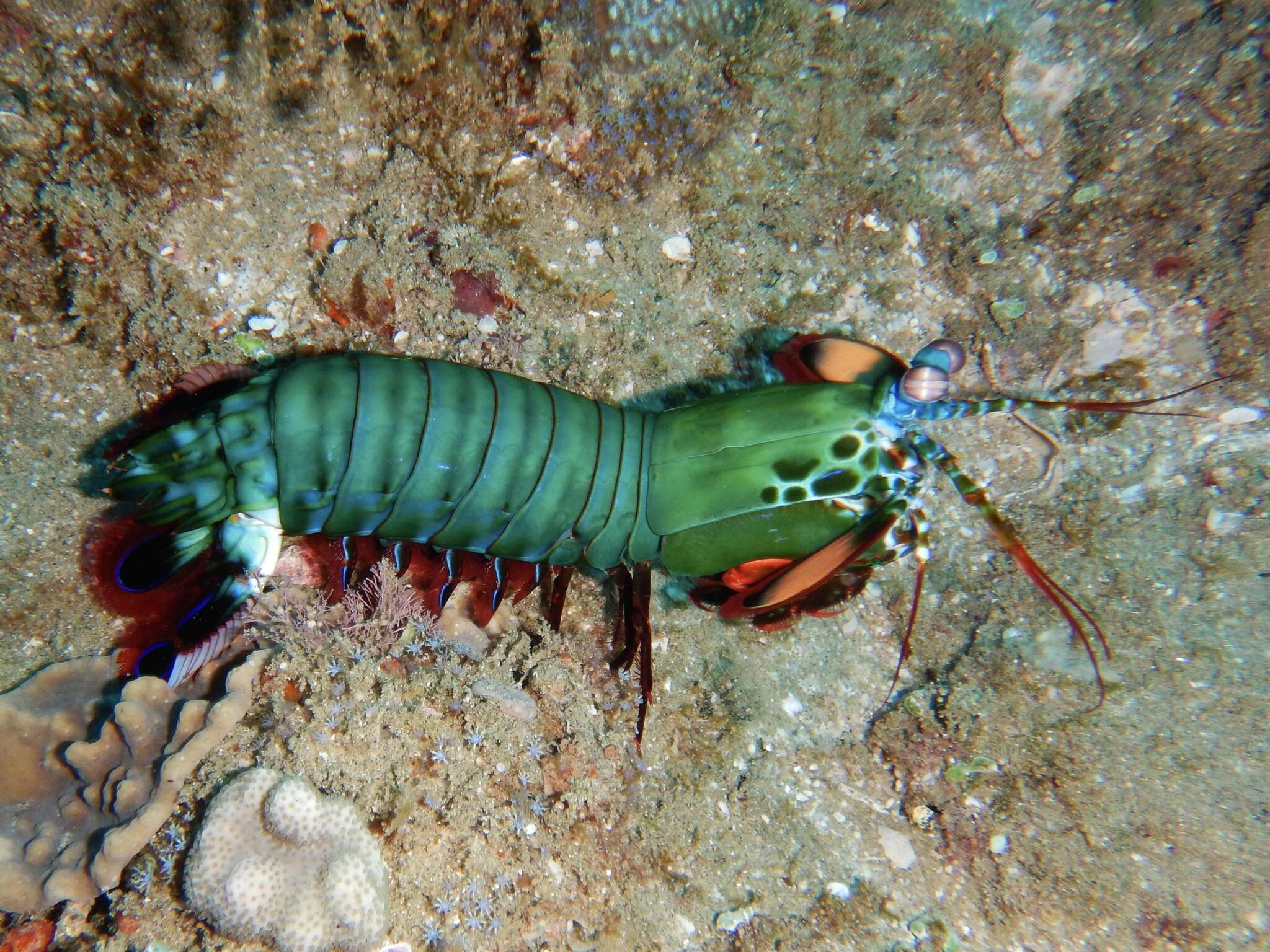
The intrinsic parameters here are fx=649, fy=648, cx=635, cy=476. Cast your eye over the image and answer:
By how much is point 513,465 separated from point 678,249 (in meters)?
1.45

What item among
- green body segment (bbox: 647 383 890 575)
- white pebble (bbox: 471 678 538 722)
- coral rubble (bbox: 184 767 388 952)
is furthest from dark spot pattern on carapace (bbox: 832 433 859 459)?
coral rubble (bbox: 184 767 388 952)

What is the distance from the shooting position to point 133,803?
2.36 meters

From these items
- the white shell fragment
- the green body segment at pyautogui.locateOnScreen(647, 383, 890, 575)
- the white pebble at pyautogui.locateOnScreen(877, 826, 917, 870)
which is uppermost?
the white shell fragment

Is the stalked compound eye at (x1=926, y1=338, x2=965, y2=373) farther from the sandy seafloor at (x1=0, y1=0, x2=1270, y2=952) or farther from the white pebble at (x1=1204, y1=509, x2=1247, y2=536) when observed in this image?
the white pebble at (x1=1204, y1=509, x2=1247, y2=536)

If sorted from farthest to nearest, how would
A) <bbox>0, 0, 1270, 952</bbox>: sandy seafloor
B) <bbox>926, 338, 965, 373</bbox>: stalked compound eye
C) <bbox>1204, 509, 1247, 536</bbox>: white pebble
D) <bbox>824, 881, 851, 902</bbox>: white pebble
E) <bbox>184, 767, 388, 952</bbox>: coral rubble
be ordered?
1. <bbox>1204, 509, 1247, 536</bbox>: white pebble
2. <bbox>824, 881, 851, 902</bbox>: white pebble
3. <bbox>926, 338, 965, 373</bbox>: stalked compound eye
4. <bbox>0, 0, 1270, 952</bbox>: sandy seafloor
5. <bbox>184, 767, 388, 952</bbox>: coral rubble

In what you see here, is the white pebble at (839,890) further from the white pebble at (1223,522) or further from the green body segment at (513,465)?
the white pebble at (1223,522)

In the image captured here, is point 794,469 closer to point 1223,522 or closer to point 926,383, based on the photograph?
point 926,383

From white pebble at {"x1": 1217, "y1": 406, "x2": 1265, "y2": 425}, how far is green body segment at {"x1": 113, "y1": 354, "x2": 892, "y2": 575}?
1885mm

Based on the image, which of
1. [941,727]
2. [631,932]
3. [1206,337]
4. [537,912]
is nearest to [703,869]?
[631,932]

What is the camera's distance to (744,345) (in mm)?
3418

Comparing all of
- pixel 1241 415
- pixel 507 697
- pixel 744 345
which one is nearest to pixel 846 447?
pixel 744 345

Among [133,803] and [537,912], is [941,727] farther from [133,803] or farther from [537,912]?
[133,803]

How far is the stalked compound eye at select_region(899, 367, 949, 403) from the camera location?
103 inches

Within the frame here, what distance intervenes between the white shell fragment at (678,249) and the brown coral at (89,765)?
262cm
